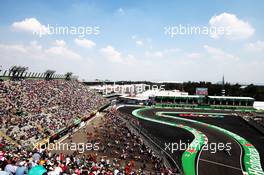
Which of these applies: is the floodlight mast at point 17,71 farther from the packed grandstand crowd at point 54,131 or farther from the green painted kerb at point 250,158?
the green painted kerb at point 250,158

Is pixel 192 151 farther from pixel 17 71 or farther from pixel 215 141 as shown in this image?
pixel 17 71

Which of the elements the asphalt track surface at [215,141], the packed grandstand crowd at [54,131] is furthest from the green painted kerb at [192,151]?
the packed grandstand crowd at [54,131]

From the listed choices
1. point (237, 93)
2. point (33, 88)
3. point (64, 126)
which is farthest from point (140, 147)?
point (237, 93)

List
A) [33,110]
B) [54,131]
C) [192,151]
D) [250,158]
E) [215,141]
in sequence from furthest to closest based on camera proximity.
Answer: [33,110], [215,141], [54,131], [192,151], [250,158]

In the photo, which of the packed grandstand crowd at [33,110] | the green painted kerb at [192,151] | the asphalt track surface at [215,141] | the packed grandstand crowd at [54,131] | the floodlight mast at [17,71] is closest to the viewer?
the packed grandstand crowd at [54,131]

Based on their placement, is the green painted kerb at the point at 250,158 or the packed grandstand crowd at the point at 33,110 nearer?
the green painted kerb at the point at 250,158

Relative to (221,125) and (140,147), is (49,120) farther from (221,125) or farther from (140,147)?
(221,125)

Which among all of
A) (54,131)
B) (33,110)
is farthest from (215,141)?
(33,110)

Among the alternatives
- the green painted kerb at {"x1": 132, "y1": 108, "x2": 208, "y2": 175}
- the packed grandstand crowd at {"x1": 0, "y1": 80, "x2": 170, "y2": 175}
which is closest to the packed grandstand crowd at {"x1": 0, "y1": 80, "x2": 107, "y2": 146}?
the packed grandstand crowd at {"x1": 0, "y1": 80, "x2": 170, "y2": 175}

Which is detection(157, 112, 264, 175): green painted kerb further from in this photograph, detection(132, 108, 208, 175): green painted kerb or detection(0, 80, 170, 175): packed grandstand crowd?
detection(0, 80, 170, 175): packed grandstand crowd
